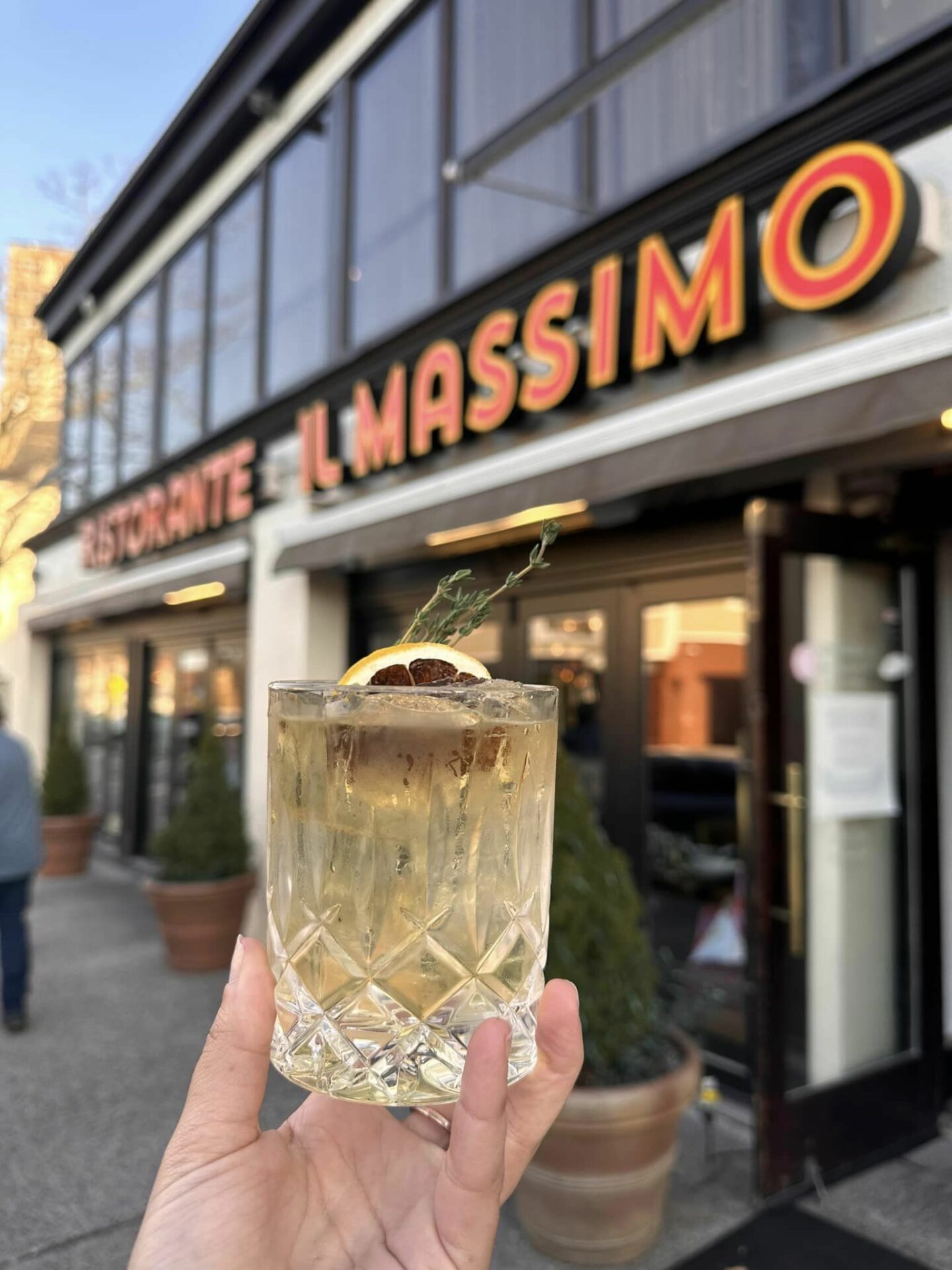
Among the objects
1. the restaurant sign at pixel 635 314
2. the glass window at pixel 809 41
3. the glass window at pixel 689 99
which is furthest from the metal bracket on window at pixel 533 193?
the glass window at pixel 809 41

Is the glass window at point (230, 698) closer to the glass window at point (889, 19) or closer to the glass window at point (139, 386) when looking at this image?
the glass window at point (139, 386)

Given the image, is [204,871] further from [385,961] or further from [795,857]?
[385,961]

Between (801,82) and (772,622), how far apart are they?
2391 millimetres

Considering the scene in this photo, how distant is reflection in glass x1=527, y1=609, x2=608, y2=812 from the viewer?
15.9ft

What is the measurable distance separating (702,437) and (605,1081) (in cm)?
229

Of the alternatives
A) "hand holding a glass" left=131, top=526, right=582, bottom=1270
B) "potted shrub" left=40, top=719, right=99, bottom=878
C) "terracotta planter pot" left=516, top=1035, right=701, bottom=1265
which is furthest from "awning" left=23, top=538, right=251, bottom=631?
"hand holding a glass" left=131, top=526, right=582, bottom=1270

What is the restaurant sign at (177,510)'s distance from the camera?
710cm

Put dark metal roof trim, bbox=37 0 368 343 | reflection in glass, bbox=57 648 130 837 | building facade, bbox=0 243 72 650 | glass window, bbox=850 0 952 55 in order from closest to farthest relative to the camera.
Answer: glass window, bbox=850 0 952 55, dark metal roof trim, bbox=37 0 368 343, reflection in glass, bbox=57 648 130 837, building facade, bbox=0 243 72 650

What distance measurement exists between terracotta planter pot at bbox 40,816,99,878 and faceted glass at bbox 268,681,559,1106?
933 cm

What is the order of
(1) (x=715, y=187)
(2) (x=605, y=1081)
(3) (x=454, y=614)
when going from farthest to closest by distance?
(1) (x=715, y=187)
(2) (x=605, y=1081)
(3) (x=454, y=614)

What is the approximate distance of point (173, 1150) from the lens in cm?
100

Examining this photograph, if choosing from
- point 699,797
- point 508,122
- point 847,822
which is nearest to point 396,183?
point 508,122

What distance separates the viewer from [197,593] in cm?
790

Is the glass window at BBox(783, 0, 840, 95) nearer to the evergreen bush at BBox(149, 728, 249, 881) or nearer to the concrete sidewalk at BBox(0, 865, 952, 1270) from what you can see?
Answer: the concrete sidewalk at BBox(0, 865, 952, 1270)
